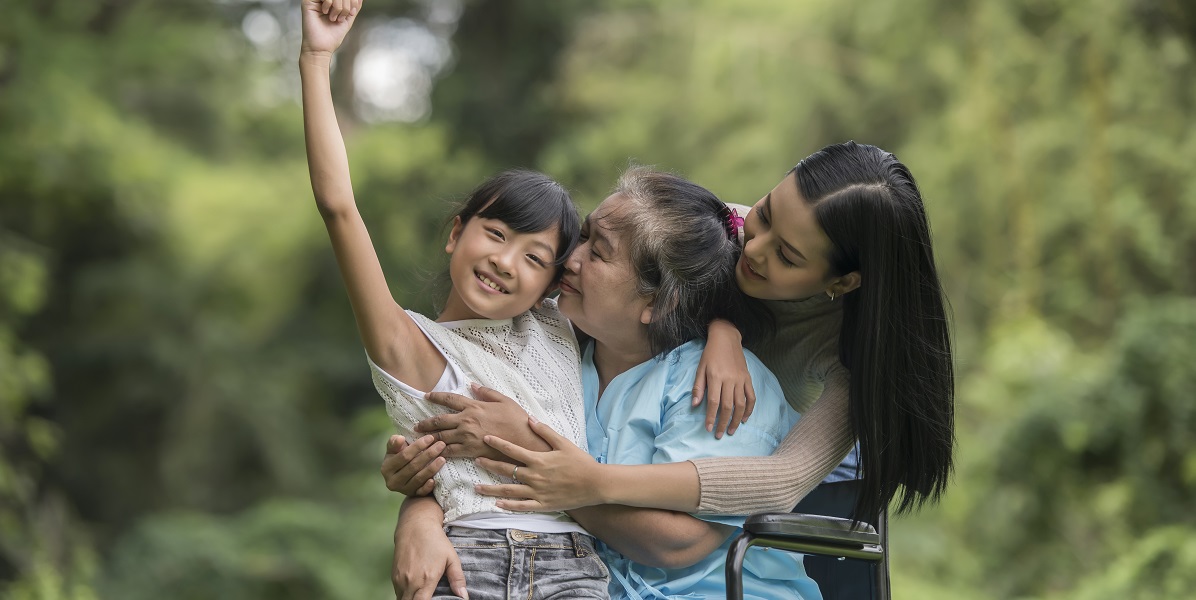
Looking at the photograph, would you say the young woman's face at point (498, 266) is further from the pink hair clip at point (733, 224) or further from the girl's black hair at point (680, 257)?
the pink hair clip at point (733, 224)

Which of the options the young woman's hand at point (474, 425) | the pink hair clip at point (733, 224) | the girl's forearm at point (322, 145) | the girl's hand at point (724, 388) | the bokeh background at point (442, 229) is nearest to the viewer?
the girl's forearm at point (322, 145)

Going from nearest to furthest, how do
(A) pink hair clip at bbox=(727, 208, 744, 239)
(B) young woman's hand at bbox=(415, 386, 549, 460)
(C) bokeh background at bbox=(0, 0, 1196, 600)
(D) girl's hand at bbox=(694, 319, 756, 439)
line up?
(B) young woman's hand at bbox=(415, 386, 549, 460)
(D) girl's hand at bbox=(694, 319, 756, 439)
(A) pink hair clip at bbox=(727, 208, 744, 239)
(C) bokeh background at bbox=(0, 0, 1196, 600)

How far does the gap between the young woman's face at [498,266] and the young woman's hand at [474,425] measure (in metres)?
0.16

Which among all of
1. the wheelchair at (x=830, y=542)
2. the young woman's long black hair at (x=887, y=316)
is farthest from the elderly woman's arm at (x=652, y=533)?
the young woman's long black hair at (x=887, y=316)

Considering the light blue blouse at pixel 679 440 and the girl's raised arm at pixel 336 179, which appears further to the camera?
the light blue blouse at pixel 679 440

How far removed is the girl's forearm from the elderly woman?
0.41 metres

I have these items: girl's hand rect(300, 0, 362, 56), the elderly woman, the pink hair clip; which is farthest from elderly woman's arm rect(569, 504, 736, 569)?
girl's hand rect(300, 0, 362, 56)

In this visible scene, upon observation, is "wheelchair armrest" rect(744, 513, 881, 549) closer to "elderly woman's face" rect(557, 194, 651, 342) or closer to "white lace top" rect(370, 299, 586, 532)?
"white lace top" rect(370, 299, 586, 532)

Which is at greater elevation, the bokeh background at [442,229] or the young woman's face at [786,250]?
the bokeh background at [442,229]

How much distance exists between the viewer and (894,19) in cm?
459

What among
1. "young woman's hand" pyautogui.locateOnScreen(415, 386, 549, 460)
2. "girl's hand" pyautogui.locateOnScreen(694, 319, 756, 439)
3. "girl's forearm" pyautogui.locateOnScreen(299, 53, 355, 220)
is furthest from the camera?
"girl's hand" pyautogui.locateOnScreen(694, 319, 756, 439)

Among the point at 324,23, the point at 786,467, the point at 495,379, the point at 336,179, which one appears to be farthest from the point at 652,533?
the point at 324,23

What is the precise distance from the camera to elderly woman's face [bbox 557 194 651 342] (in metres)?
1.89

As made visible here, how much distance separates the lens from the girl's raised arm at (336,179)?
1594mm
